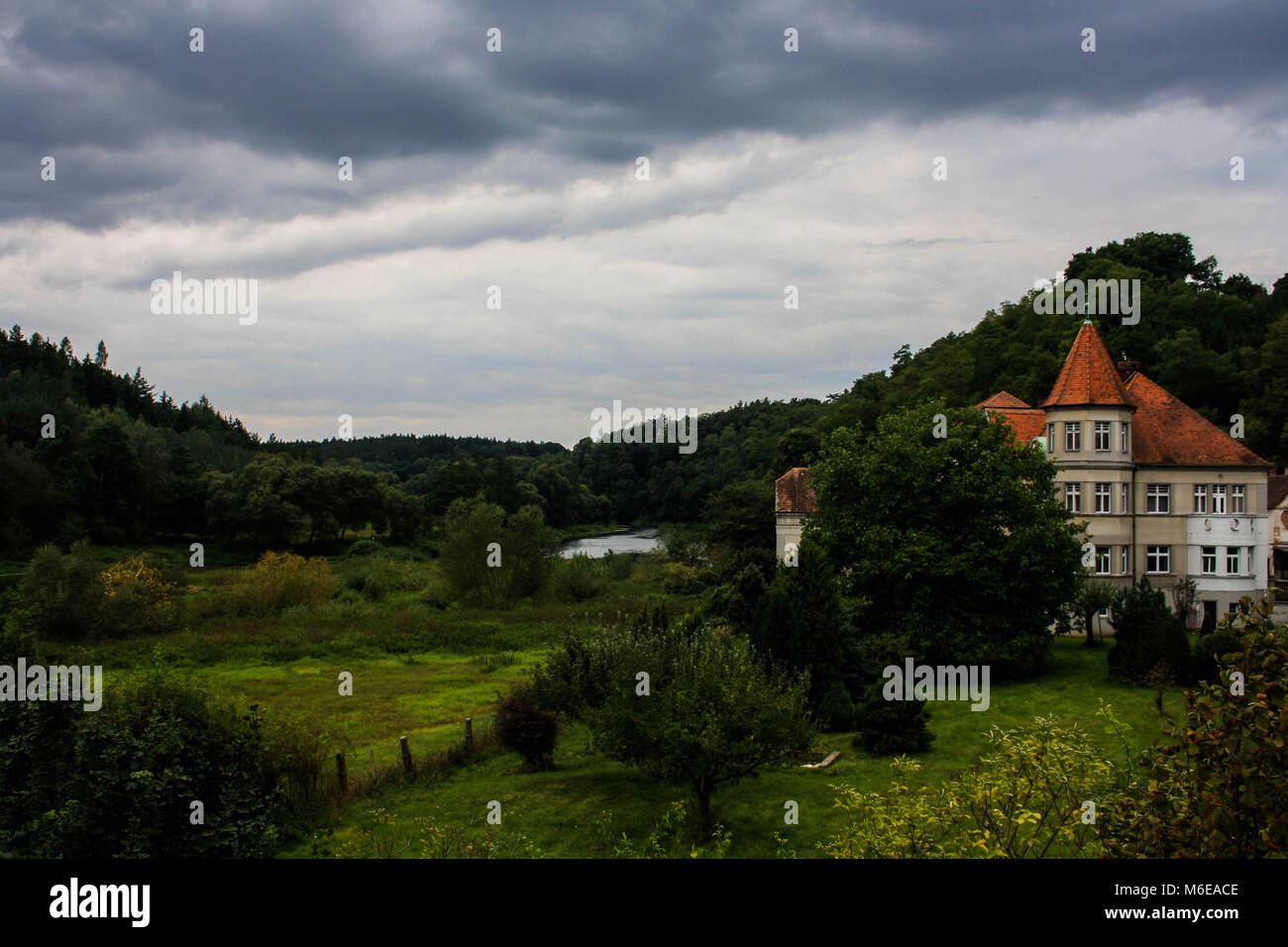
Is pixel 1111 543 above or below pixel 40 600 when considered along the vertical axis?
above

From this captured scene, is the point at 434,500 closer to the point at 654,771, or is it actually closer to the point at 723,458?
the point at 723,458

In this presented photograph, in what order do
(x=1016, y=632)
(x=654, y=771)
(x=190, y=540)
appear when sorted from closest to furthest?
(x=654, y=771)
(x=1016, y=632)
(x=190, y=540)

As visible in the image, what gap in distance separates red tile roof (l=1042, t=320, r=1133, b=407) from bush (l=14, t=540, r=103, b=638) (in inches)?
1870

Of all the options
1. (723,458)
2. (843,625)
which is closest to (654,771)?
(843,625)

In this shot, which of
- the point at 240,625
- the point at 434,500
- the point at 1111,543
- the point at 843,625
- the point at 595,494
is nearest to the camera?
the point at 843,625

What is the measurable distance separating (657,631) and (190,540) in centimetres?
8046

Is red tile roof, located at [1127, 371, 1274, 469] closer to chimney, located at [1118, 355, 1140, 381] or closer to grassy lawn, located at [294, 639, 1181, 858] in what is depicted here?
chimney, located at [1118, 355, 1140, 381]

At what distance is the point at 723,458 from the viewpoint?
4783 inches

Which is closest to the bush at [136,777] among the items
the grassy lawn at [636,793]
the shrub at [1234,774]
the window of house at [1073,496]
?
the grassy lawn at [636,793]

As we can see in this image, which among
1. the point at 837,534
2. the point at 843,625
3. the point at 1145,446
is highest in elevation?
the point at 1145,446

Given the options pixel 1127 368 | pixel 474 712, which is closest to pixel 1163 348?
pixel 1127 368

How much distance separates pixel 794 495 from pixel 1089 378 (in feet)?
60.1

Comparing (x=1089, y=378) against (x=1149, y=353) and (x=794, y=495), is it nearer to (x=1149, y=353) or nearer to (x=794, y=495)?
(x=794, y=495)

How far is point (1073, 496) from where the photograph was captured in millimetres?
38000
